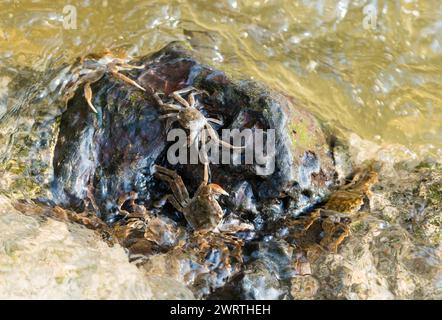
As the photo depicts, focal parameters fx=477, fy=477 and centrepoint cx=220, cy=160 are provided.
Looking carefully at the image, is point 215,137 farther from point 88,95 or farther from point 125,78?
point 88,95

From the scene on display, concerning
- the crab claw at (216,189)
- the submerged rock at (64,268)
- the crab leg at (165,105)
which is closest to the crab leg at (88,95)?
the crab leg at (165,105)

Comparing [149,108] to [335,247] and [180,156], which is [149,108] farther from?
[335,247]

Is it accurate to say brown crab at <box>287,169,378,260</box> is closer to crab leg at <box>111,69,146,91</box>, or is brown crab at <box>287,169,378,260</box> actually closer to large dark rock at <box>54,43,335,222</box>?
large dark rock at <box>54,43,335,222</box>

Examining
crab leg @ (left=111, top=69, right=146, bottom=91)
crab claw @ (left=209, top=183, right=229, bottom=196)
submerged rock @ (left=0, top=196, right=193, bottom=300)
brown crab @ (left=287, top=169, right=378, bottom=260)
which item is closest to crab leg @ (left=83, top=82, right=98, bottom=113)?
crab leg @ (left=111, top=69, right=146, bottom=91)

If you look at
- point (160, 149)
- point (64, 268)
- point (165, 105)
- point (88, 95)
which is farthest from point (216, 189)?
point (88, 95)

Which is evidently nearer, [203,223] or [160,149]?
[203,223]
